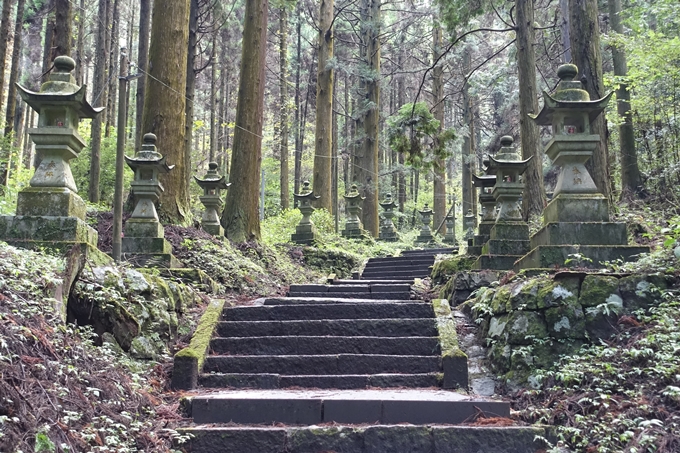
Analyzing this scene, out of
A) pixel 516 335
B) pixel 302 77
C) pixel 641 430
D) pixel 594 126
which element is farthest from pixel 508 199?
pixel 302 77

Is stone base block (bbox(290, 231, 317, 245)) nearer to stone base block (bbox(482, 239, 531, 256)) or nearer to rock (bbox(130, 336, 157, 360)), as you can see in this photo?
stone base block (bbox(482, 239, 531, 256))

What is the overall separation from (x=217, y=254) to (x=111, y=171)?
996 cm

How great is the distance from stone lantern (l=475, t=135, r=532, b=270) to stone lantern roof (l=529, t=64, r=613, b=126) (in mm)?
1744

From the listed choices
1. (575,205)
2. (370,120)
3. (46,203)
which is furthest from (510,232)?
(370,120)

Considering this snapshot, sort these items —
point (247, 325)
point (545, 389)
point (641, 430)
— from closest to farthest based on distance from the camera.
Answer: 1. point (641, 430)
2. point (545, 389)
3. point (247, 325)

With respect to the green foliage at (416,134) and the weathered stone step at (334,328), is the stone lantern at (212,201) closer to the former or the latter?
the green foliage at (416,134)

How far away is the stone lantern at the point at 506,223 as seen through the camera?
8.16m

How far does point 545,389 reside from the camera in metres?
5.05

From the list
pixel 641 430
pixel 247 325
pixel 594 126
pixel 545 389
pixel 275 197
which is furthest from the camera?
pixel 275 197

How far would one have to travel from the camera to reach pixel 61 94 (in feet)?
21.1

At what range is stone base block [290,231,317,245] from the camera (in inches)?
640

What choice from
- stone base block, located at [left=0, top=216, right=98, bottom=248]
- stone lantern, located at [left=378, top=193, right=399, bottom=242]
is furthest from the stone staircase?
stone lantern, located at [left=378, top=193, right=399, bottom=242]

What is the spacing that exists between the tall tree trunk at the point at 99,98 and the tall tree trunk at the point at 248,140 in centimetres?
303

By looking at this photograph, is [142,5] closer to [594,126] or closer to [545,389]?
[594,126]
